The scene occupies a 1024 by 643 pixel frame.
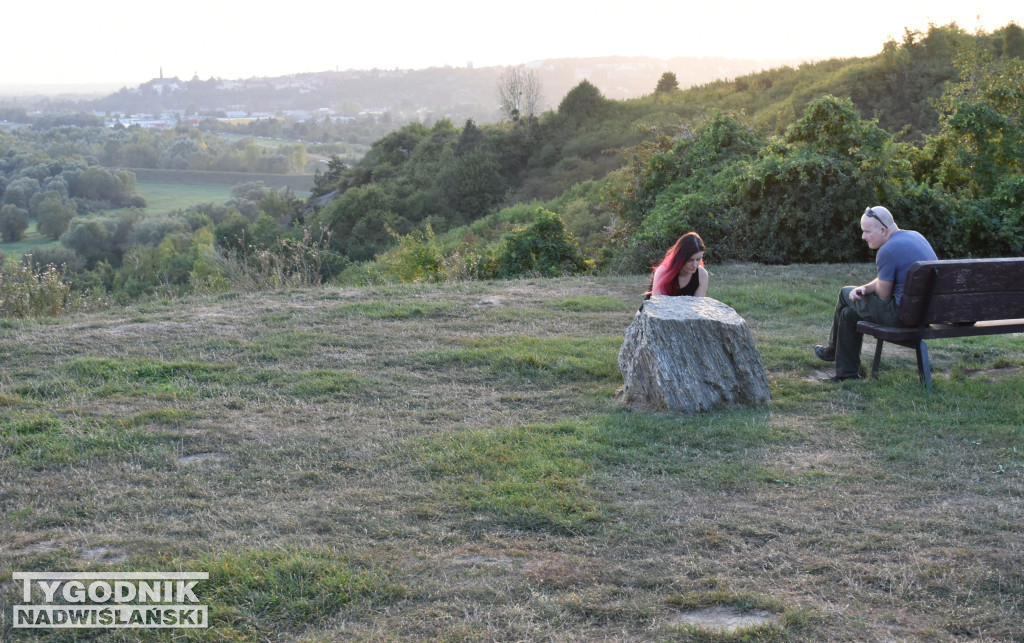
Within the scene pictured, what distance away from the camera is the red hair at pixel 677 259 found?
618 cm

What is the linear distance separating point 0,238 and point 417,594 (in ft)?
206

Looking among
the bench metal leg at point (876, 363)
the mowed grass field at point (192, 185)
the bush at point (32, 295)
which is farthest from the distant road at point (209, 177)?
the bench metal leg at point (876, 363)

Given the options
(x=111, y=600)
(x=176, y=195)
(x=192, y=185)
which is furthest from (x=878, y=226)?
(x=192, y=185)

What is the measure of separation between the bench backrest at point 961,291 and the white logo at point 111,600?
5036mm

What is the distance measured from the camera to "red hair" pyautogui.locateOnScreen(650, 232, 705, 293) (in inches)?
243

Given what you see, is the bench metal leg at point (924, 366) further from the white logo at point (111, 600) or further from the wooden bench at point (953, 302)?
the white logo at point (111, 600)

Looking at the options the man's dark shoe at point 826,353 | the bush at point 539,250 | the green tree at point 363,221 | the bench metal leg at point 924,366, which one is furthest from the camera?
the green tree at point 363,221

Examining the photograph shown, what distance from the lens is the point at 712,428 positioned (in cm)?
503

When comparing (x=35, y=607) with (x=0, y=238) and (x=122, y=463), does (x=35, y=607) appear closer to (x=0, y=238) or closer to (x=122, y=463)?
(x=122, y=463)

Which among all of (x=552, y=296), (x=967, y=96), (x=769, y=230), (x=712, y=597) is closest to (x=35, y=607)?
(x=712, y=597)

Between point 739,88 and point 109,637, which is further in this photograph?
point 739,88

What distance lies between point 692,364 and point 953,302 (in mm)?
2082

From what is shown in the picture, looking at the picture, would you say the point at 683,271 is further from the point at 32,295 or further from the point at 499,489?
the point at 32,295

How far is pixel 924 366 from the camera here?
230 inches
